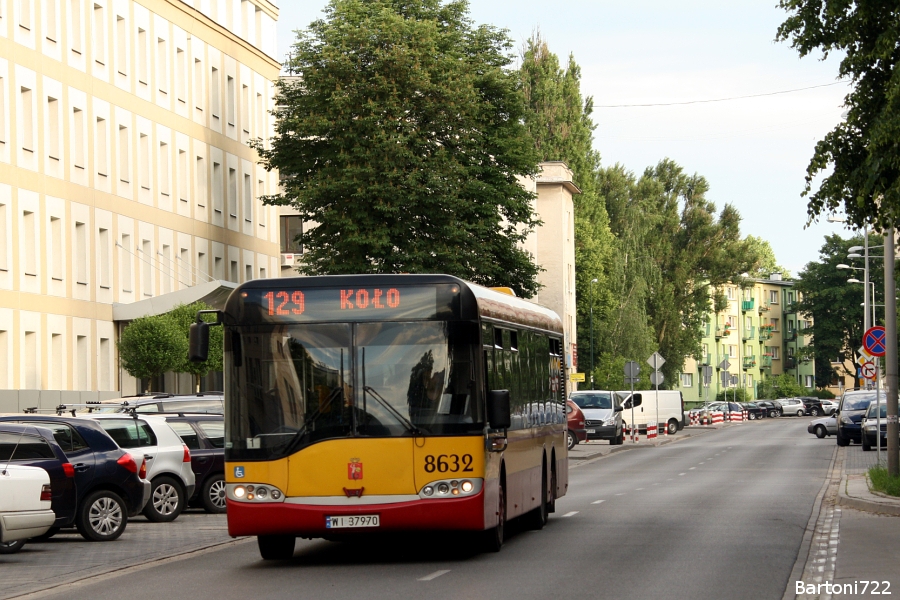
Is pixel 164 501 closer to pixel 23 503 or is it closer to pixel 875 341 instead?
pixel 23 503

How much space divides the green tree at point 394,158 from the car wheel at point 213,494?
22.8m

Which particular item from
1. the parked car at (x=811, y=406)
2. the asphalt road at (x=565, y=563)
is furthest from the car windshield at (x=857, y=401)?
the parked car at (x=811, y=406)

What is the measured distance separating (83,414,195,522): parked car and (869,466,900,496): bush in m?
10.7

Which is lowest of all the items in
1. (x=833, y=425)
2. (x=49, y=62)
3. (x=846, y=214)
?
(x=833, y=425)

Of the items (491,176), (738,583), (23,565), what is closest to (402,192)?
(491,176)

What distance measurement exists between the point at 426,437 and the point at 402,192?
3344 centimetres

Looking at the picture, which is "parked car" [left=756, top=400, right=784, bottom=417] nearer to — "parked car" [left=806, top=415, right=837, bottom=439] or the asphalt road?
"parked car" [left=806, top=415, right=837, bottom=439]

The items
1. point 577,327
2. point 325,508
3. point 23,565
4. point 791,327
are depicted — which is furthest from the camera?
point 791,327

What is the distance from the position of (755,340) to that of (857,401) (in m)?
120

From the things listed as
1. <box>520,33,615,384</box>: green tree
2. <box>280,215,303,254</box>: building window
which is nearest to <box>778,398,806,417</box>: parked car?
<box>520,33,615,384</box>: green tree

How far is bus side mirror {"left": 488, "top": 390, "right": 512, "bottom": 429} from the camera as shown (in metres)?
15.2

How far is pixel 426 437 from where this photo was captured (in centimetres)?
1523

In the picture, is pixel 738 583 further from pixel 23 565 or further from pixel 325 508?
pixel 23 565

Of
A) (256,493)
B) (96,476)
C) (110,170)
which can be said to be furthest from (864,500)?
(110,170)
